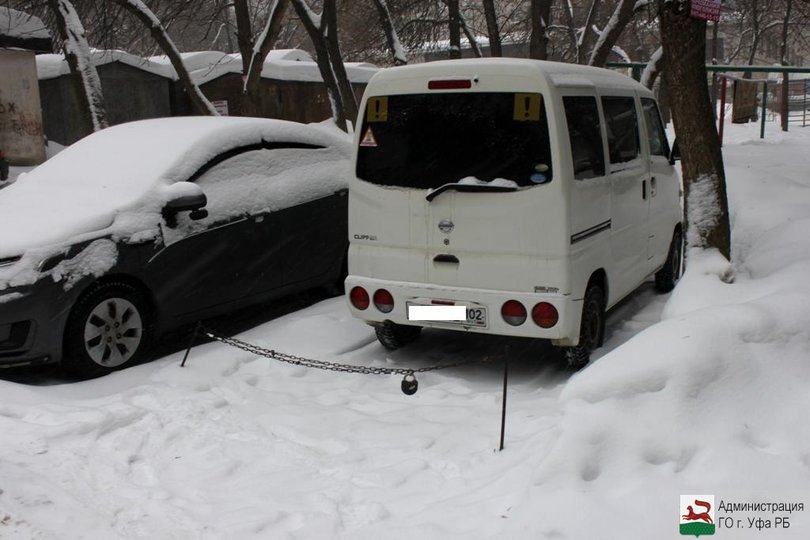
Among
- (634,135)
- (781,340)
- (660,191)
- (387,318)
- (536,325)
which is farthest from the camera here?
(660,191)

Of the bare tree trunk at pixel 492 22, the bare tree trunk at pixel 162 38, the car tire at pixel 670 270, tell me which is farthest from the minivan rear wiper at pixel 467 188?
the bare tree trunk at pixel 492 22

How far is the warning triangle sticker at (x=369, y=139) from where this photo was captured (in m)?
5.84

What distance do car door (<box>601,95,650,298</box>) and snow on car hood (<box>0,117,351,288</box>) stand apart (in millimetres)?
2829

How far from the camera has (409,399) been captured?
5.48 m

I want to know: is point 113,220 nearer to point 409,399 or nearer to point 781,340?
point 409,399

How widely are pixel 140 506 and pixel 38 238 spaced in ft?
8.02

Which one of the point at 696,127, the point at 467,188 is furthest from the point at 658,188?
the point at 467,188

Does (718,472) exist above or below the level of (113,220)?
below

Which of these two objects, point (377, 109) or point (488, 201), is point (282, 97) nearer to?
point (377, 109)

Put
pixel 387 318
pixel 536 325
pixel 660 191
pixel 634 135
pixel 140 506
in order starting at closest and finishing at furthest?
pixel 140 506, pixel 536 325, pixel 387 318, pixel 634 135, pixel 660 191

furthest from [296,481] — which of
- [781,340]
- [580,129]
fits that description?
[580,129]

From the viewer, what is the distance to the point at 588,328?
5836mm

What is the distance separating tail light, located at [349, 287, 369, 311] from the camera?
5.95 m

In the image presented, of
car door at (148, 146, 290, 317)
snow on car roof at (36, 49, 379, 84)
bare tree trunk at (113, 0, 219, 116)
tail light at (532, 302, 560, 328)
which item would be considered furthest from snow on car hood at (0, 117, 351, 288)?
snow on car roof at (36, 49, 379, 84)
